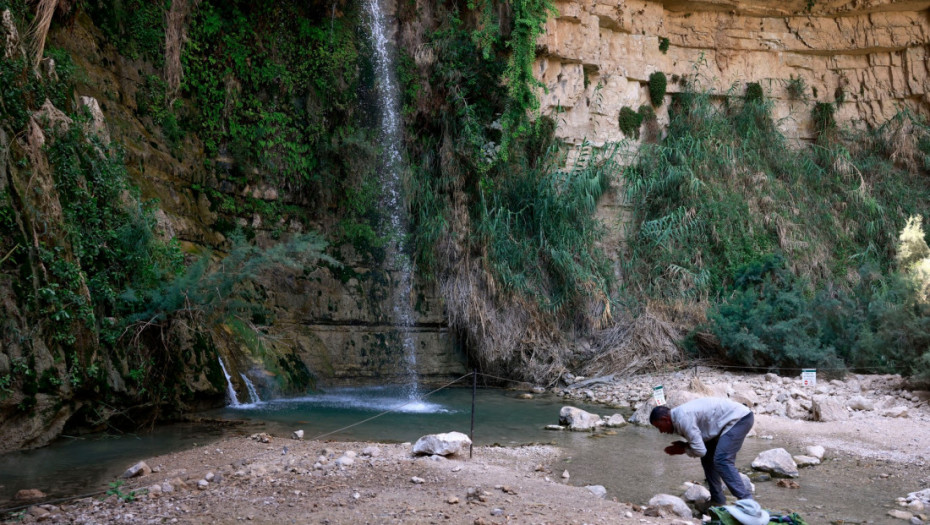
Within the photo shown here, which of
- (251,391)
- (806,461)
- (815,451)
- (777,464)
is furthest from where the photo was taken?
(251,391)

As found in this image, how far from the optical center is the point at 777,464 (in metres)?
5.81

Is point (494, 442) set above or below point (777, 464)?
below

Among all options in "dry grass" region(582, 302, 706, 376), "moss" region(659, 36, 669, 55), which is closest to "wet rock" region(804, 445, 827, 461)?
"dry grass" region(582, 302, 706, 376)

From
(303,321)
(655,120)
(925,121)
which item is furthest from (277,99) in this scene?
(925,121)

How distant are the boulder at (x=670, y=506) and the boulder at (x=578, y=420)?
335 cm

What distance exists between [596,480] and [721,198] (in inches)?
431

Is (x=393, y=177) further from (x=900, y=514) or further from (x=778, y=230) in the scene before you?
(x=900, y=514)

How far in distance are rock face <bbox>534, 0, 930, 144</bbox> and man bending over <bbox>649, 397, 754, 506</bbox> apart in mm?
11077

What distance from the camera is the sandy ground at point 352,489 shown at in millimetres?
4133

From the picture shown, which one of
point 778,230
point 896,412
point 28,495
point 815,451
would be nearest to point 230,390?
point 28,495

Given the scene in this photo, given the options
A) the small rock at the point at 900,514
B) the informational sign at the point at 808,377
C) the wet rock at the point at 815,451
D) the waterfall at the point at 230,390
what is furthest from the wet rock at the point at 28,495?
the informational sign at the point at 808,377

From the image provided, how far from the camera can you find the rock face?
15.6 metres

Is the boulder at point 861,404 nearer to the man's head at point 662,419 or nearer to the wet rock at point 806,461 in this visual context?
the wet rock at point 806,461

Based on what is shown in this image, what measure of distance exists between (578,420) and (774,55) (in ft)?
44.7
